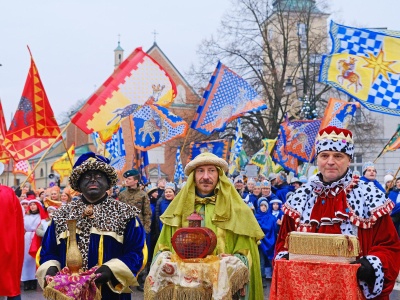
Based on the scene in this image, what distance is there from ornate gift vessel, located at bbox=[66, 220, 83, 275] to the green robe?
932mm

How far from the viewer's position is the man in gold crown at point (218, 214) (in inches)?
207

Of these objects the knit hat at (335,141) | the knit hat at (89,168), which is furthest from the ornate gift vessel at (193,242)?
the knit hat at (335,141)

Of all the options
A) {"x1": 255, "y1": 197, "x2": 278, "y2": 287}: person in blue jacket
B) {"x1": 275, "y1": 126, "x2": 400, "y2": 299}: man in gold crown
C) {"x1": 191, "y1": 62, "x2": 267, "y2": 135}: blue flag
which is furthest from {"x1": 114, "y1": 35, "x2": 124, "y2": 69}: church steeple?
{"x1": 275, "y1": 126, "x2": 400, "y2": 299}: man in gold crown

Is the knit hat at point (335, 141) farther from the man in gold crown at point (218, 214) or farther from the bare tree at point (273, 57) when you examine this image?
the bare tree at point (273, 57)

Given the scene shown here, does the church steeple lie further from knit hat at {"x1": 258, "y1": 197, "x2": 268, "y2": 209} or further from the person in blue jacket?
the person in blue jacket

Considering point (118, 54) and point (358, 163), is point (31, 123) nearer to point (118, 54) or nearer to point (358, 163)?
point (358, 163)

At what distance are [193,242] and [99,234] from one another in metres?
0.67

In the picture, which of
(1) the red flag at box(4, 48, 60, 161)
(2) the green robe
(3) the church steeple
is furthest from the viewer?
(3) the church steeple

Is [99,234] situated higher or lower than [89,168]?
lower

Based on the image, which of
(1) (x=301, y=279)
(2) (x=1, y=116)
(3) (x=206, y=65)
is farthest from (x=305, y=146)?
(3) (x=206, y=65)

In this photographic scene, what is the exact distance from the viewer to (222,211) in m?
5.25

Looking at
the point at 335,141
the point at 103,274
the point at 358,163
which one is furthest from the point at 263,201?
the point at 358,163

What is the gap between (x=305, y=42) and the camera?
34.9 meters

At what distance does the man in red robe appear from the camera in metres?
6.18
